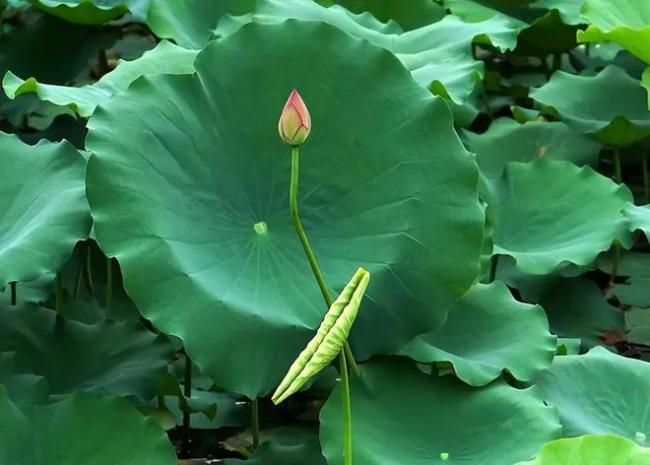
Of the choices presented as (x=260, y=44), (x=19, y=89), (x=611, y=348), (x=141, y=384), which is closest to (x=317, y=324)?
(x=141, y=384)

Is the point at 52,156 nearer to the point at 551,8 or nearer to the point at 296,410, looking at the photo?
the point at 296,410

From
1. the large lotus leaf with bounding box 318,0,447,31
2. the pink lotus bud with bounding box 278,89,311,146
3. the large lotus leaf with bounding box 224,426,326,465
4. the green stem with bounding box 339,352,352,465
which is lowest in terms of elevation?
the large lotus leaf with bounding box 318,0,447,31

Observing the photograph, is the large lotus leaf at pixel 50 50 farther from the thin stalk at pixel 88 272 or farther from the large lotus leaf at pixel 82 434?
the large lotus leaf at pixel 82 434

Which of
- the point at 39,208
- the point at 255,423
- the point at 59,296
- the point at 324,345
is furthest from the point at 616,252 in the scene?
the point at 324,345

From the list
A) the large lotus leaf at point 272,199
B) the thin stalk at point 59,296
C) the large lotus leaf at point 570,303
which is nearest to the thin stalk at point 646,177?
the large lotus leaf at point 570,303

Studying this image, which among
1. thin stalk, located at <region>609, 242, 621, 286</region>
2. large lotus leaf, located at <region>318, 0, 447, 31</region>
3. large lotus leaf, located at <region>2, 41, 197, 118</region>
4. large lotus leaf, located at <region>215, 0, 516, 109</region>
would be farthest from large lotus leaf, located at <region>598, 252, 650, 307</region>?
large lotus leaf, located at <region>2, 41, 197, 118</region>

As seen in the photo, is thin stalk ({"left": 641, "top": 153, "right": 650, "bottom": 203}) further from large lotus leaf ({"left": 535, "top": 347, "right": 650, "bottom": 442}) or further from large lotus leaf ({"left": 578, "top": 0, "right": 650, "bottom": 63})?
large lotus leaf ({"left": 535, "top": 347, "right": 650, "bottom": 442})
